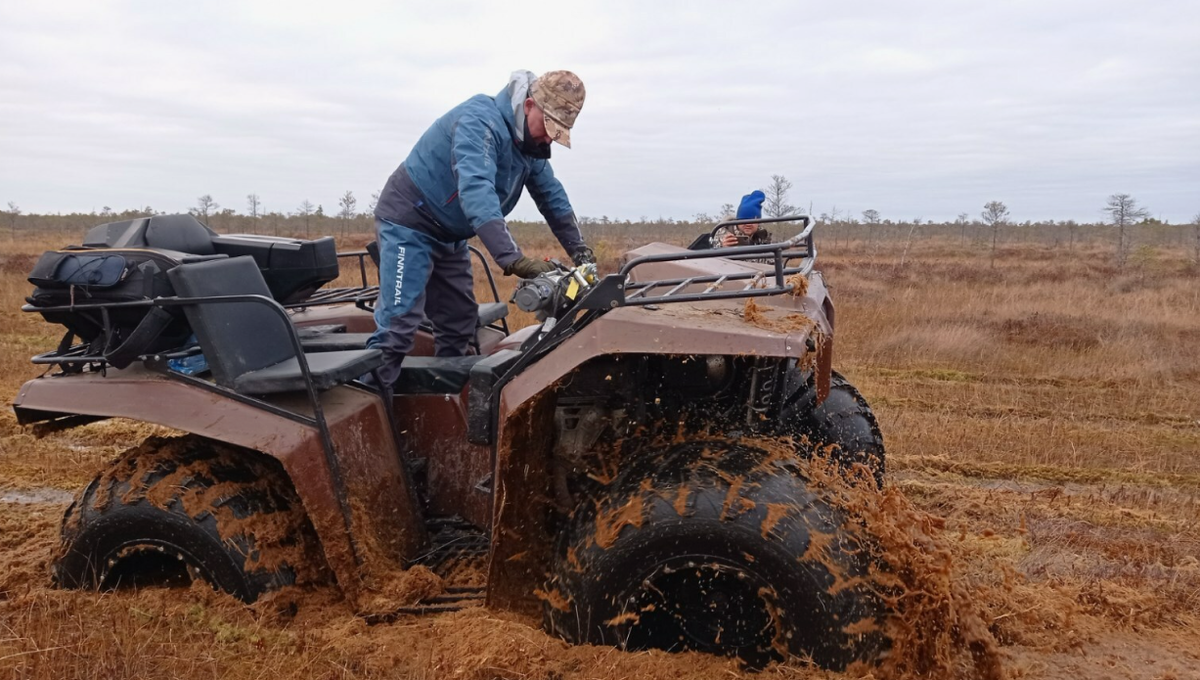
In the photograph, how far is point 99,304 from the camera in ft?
10.9

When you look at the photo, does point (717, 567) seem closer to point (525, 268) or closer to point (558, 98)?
point (525, 268)

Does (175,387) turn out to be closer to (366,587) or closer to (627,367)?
(366,587)

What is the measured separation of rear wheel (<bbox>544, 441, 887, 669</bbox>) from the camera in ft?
8.64

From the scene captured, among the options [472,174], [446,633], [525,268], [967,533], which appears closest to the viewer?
[446,633]

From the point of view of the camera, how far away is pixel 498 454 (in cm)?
302

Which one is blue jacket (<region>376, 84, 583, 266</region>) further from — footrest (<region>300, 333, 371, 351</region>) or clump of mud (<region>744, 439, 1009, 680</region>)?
clump of mud (<region>744, 439, 1009, 680</region>)

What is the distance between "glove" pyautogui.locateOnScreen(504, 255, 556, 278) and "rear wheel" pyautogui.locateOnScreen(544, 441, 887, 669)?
0.87m

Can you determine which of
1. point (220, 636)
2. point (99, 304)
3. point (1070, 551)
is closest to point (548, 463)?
point (220, 636)

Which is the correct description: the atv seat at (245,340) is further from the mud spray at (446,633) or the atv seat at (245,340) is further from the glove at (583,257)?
the glove at (583,257)

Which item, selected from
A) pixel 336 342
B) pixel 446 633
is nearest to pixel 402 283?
pixel 336 342

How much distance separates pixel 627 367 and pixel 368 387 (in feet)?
3.97

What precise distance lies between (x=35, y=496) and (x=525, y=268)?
3.83 metres

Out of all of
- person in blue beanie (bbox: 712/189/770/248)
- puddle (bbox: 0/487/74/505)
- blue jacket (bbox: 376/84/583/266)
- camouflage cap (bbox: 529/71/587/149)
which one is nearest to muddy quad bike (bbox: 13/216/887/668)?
blue jacket (bbox: 376/84/583/266)

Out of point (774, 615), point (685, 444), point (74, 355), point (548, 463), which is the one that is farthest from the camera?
point (74, 355)
